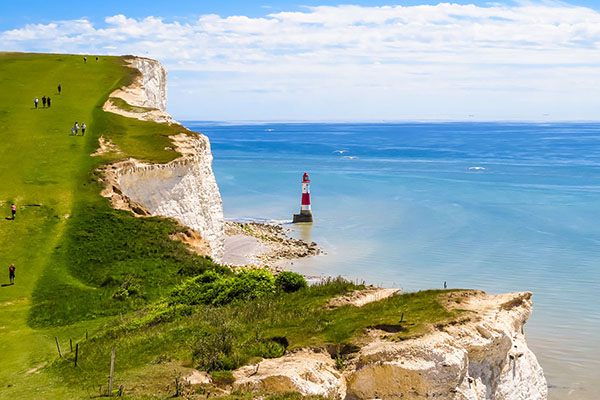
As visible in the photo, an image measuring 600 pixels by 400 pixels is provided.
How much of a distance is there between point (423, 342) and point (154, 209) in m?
24.1

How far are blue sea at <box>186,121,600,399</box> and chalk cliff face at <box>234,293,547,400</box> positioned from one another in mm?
11500

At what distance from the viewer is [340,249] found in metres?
54.7

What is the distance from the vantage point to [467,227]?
214ft

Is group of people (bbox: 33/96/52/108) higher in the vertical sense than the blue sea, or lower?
higher

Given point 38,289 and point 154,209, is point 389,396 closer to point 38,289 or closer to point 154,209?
point 38,289

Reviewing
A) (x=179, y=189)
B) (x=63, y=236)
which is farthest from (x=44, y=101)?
(x=63, y=236)

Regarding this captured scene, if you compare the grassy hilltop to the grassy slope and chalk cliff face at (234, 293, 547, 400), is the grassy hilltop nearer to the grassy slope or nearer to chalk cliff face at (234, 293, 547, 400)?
the grassy slope

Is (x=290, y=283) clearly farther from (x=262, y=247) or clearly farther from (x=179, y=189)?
(x=262, y=247)

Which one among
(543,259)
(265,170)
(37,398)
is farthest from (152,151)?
(265,170)

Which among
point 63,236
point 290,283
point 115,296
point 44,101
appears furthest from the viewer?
point 44,101

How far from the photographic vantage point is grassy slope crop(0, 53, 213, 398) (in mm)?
22797

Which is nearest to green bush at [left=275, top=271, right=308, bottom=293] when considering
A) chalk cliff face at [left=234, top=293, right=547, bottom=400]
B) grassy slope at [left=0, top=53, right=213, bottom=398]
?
grassy slope at [left=0, top=53, right=213, bottom=398]

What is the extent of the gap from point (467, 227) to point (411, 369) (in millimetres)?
51432

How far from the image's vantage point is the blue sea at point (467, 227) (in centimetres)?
3600
